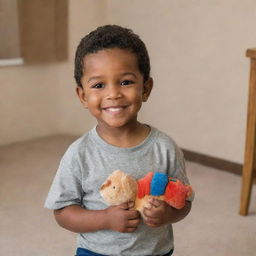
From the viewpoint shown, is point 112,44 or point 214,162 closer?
point 112,44

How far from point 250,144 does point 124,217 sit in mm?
1053

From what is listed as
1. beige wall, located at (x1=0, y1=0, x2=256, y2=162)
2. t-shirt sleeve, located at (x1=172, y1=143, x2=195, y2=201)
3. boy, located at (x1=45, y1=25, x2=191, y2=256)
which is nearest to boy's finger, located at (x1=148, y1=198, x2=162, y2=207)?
boy, located at (x1=45, y1=25, x2=191, y2=256)

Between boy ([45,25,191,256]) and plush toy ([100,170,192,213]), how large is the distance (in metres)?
0.01

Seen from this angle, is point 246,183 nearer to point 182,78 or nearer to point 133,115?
point 182,78

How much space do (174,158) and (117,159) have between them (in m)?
0.12

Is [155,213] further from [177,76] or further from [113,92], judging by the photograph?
[177,76]

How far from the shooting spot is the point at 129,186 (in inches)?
33.2

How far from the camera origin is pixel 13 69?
2777 mm

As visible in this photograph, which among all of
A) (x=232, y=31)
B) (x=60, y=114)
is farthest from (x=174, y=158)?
(x=60, y=114)

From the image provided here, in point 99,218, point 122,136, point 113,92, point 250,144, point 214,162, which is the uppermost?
point 113,92

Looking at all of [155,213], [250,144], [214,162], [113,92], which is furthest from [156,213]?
[214,162]

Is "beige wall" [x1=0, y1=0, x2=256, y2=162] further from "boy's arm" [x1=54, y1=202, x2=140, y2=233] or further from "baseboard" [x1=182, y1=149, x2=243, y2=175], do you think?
"boy's arm" [x1=54, y1=202, x2=140, y2=233]

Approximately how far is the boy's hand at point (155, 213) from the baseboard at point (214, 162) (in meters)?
1.51

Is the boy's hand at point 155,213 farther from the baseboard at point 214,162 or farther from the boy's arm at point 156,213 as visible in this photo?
the baseboard at point 214,162
